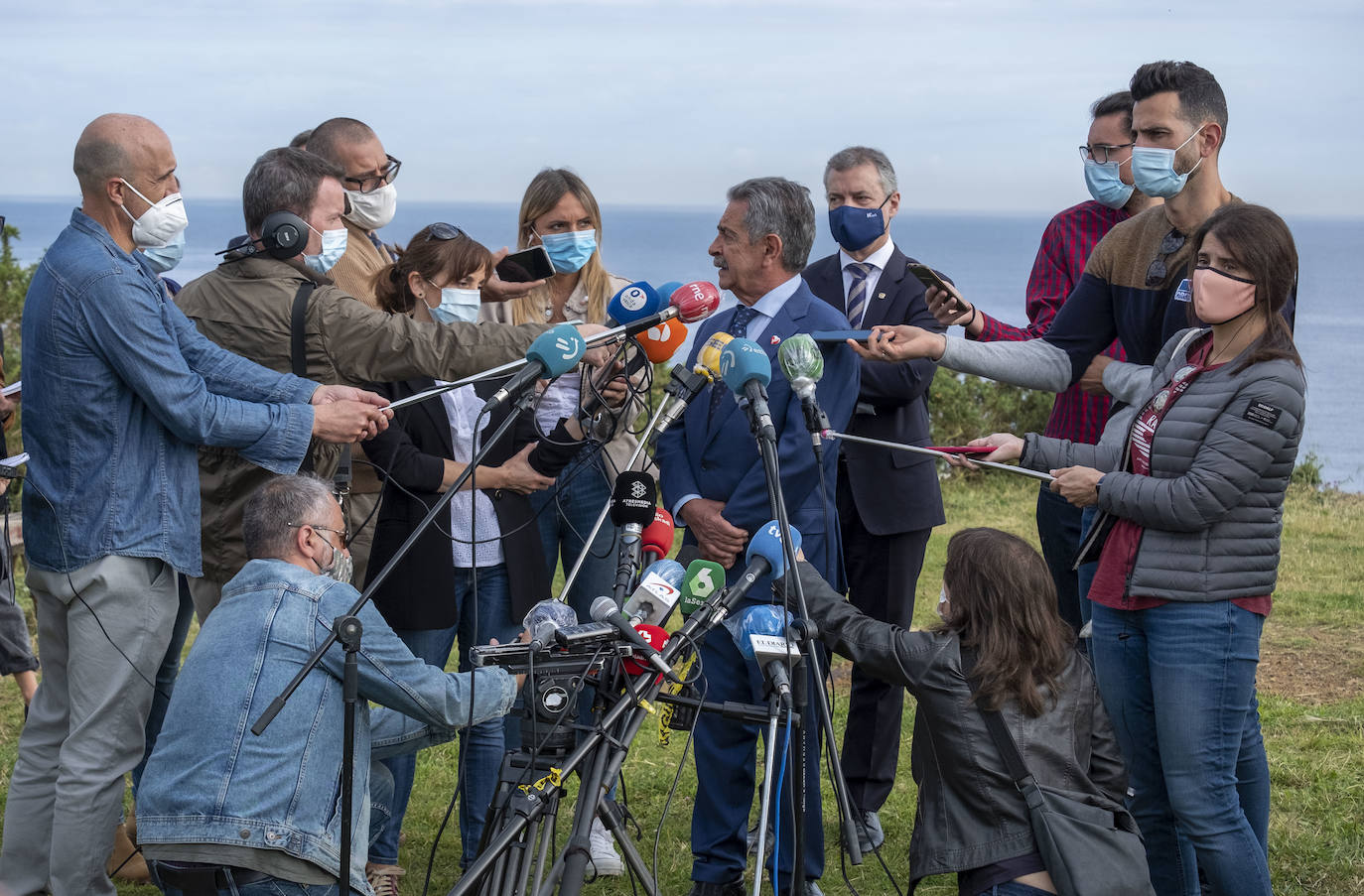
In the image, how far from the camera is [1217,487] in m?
3.33

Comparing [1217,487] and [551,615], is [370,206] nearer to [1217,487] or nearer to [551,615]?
[551,615]

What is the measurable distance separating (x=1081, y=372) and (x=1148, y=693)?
1.23 meters

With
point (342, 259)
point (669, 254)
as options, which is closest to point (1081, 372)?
point (342, 259)

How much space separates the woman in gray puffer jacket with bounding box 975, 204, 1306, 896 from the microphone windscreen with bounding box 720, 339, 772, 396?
1035 mm

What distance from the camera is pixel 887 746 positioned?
4898 mm

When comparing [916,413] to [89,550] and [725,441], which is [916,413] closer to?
[725,441]

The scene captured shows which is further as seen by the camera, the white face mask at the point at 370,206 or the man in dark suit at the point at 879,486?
the white face mask at the point at 370,206

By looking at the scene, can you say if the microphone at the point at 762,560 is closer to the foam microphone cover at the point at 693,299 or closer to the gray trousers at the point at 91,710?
the foam microphone cover at the point at 693,299

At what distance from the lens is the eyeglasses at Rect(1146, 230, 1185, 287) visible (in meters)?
4.13

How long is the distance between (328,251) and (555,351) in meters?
1.40

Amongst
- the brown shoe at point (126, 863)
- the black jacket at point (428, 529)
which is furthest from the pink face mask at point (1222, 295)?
the brown shoe at point (126, 863)

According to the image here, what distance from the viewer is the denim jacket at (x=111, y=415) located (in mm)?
3500

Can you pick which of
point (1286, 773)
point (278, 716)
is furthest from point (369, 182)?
point (1286, 773)

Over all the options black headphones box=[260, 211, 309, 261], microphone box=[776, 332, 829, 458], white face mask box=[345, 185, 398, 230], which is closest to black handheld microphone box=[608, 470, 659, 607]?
microphone box=[776, 332, 829, 458]
